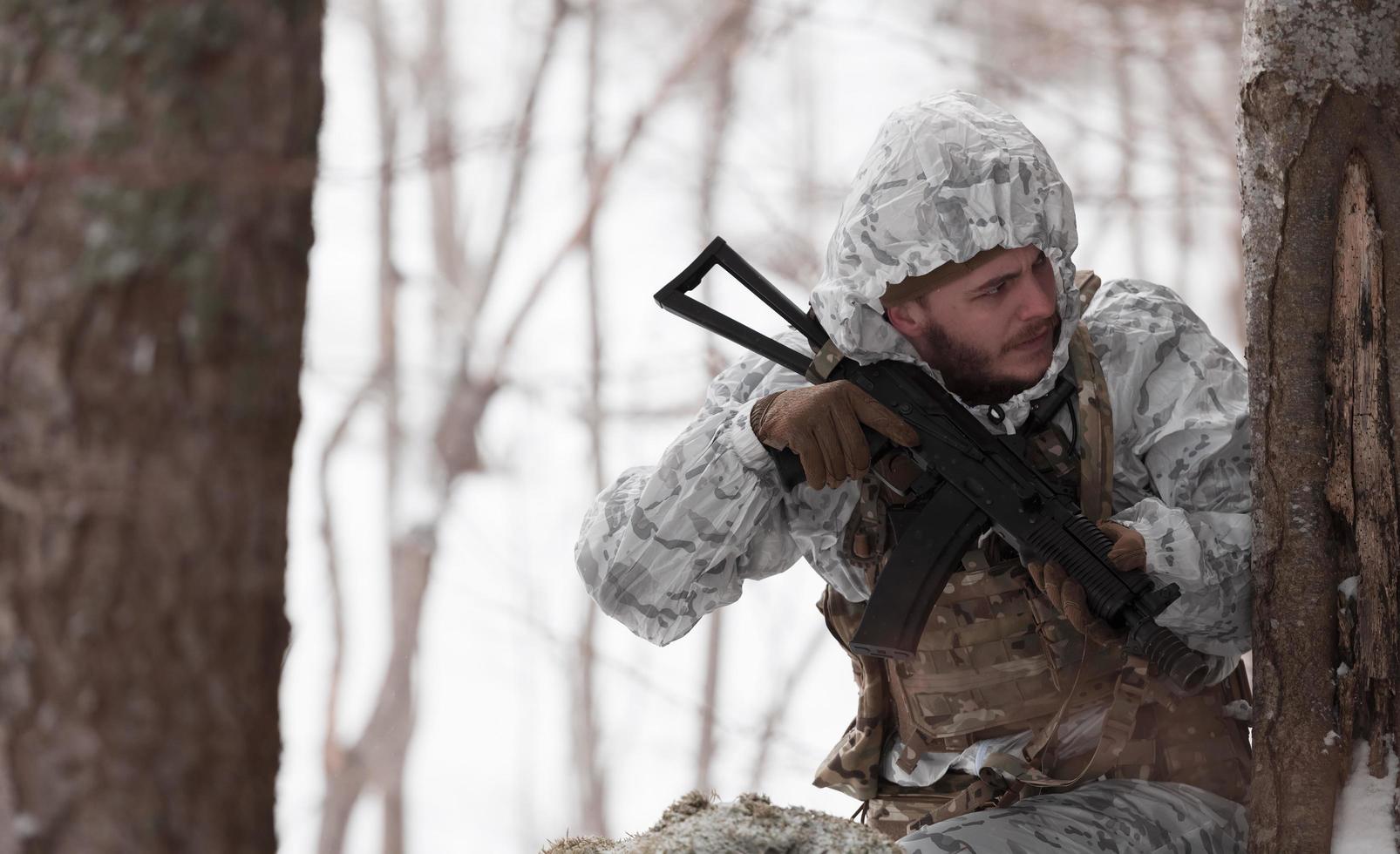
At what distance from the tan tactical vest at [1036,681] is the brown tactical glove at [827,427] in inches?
5.1

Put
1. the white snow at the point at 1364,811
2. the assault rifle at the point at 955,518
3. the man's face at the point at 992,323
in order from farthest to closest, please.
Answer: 1. the man's face at the point at 992,323
2. the assault rifle at the point at 955,518
3. the white snow at the point at 1364,811

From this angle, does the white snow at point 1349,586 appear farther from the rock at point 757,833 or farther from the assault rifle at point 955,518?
the rock at point 757,833

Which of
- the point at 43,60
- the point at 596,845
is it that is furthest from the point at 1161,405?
the point at 43,60

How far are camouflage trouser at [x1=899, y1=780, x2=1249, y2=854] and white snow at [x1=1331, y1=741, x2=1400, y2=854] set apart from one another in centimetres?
23

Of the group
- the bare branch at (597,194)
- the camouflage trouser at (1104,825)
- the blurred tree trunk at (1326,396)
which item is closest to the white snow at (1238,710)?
the camouflage trouser at (1104,825)

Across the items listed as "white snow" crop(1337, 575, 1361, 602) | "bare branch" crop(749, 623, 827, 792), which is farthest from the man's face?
"bare branch" crop(749, 623, 827, 792)

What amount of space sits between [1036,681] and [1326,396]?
63 cm

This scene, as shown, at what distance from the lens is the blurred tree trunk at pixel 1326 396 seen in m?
1.82

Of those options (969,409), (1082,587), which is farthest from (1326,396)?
(969,409)

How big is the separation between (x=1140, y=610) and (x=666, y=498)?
0.75 m

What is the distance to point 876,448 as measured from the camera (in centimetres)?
206

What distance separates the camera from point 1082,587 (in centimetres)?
197

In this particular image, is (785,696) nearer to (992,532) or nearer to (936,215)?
(992,532)

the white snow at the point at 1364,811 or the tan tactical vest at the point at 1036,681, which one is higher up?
the tan tactical vest at the point at 1036,681
